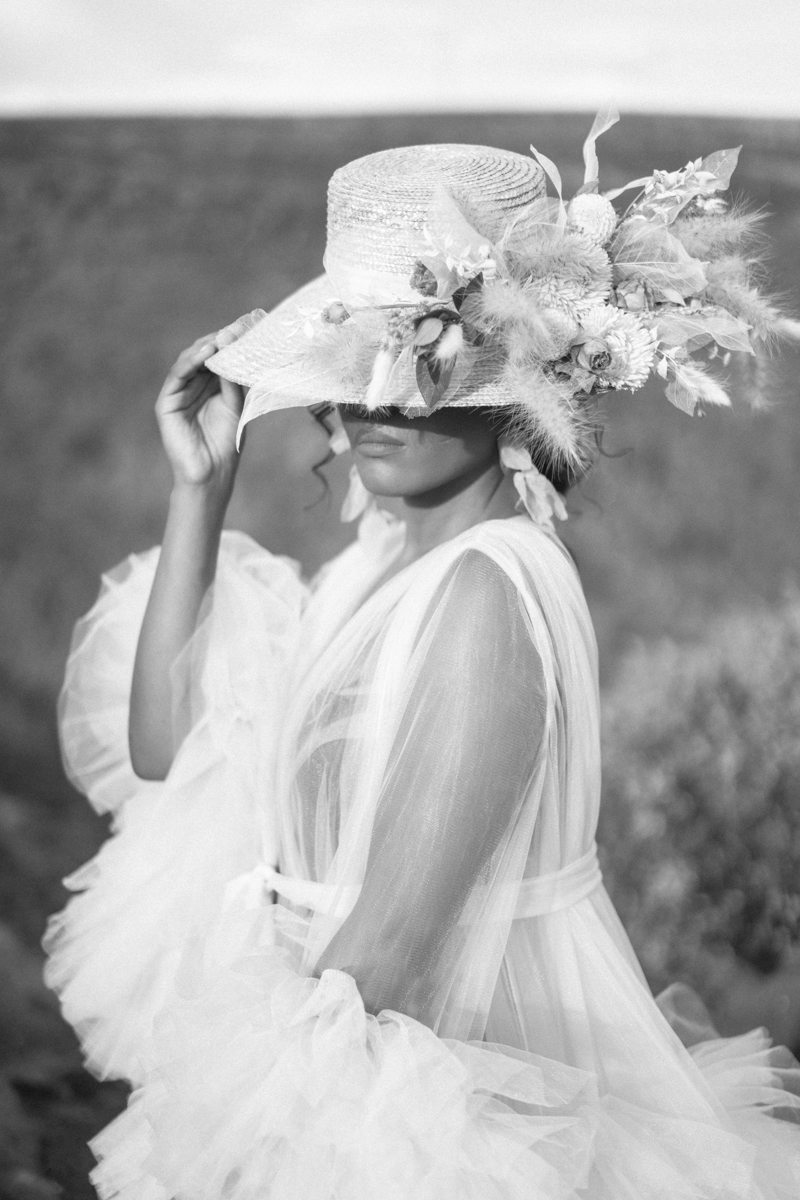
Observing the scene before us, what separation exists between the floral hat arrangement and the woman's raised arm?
44 cm

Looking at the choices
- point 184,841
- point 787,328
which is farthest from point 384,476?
point 184,841

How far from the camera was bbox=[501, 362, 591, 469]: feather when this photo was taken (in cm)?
146

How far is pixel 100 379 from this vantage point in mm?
4680

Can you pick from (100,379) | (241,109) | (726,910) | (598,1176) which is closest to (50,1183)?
(598,1176)

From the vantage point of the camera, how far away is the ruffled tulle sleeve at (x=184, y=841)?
6.25 ft

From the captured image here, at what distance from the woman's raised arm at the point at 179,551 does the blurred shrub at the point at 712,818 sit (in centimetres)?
190

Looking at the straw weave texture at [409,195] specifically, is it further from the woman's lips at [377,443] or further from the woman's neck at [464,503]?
A: the woman's neck at [464,503]

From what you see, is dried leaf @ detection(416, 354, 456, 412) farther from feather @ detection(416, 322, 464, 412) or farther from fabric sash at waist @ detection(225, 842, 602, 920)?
fabric sash at waist @ detection(225, 842, 602, 920)

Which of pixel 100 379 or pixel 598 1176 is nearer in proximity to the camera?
pixel 598 1176

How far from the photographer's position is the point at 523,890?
5.14 ft

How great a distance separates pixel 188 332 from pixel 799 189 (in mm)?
2362

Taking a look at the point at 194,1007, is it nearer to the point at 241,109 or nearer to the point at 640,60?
the point at 640,60

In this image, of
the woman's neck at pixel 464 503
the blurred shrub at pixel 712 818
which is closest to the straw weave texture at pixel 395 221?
the woman's neck at pixel 464 503

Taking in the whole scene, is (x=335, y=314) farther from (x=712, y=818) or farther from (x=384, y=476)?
(x=712, y=818)
